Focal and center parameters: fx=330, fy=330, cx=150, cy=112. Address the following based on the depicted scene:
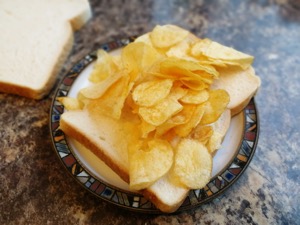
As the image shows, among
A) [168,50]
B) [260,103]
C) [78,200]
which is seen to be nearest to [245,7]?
[260,103]

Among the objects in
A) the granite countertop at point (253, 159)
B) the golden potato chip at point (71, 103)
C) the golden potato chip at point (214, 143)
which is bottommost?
the granite countertop at point (253, 159)

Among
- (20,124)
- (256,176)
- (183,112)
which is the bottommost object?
(256,176)

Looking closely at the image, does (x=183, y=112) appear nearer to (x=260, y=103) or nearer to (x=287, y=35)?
(x=260, y=103)

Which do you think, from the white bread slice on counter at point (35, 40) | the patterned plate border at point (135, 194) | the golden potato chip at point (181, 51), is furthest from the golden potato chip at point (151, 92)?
the white bread slice on counter at point (35, 40)

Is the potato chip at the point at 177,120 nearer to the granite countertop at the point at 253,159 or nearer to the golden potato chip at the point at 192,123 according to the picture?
the golden potato chip at the point at 192,123

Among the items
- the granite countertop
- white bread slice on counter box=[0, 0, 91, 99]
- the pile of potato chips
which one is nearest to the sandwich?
the pile of potato chips

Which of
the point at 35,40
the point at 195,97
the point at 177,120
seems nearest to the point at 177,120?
the point at 177,120
